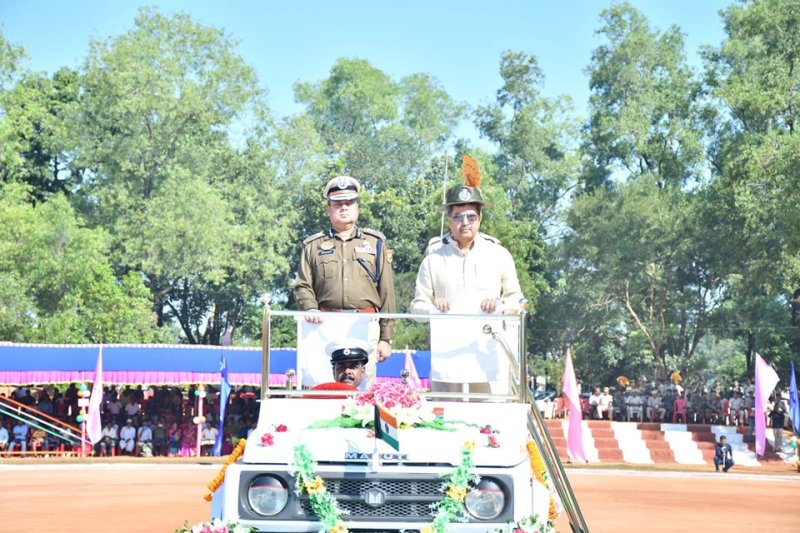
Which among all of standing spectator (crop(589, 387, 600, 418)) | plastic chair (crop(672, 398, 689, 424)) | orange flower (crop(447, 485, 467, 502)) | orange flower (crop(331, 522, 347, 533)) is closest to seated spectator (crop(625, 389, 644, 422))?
standing spectator (crop(589, 387, 600, 418))

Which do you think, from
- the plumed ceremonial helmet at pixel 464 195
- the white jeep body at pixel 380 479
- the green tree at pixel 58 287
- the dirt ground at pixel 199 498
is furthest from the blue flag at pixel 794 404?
the white jeep body at pixel 380 479

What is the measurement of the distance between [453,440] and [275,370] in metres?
26.8

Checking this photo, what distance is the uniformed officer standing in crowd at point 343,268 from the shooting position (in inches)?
412

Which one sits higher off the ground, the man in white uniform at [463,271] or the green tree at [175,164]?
the green tree at [175,164]

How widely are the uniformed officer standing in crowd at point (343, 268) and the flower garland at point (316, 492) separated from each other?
3327 millimetres

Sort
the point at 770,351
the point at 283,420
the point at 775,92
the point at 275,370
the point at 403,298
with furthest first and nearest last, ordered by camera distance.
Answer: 1. the point at 403,298
2. the point at 770,351
3. the point at 775,92
4. the point at 275,370
5. the point at 283,420

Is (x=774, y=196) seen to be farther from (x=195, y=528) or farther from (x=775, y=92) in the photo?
(x=195, y=528)

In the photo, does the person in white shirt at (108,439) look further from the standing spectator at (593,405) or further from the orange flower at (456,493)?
the orange flower at (456,493)

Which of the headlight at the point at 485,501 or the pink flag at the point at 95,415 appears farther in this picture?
the pink flag at the point at 95,415

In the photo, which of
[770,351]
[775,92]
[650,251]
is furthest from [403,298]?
Answer: [775,92]

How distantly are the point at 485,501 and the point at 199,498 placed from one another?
46.1 ft

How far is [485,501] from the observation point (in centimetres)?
712

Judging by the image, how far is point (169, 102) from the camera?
5662cm

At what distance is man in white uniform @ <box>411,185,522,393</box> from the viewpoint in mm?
9670
